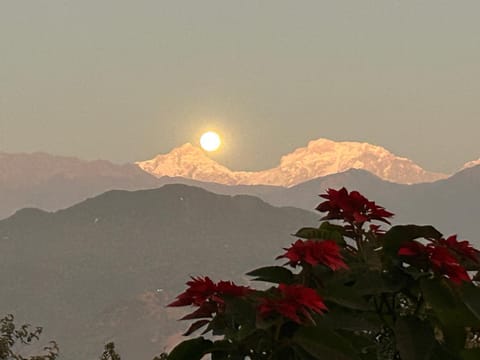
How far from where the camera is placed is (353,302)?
3895 millimetres

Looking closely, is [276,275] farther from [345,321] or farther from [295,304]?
[295,304]

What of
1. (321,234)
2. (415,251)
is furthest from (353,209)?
(415,251)

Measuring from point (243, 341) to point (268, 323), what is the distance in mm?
259

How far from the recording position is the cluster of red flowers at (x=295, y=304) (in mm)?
3602

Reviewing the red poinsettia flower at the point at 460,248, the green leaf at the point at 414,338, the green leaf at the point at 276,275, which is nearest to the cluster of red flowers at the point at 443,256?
the red poinsettia flower at the point at 460,248

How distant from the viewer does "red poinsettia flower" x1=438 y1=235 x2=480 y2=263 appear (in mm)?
4246

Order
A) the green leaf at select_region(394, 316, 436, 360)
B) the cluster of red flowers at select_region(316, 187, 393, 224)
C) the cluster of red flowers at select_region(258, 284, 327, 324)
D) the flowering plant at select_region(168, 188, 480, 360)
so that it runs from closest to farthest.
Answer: the cluster of red flowers at select_region(258, 284, 327, 324) → the flowering plant at select_region(168, 188, 480, 360) → the green leaf at select_region(394, 316, 436, 360) → the cluster of red flowers at select_region(316, 187, 393, 224)

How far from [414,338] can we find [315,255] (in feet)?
2.09

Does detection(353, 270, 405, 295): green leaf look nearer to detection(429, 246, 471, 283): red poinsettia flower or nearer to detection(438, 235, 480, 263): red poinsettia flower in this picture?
detection(429, 246, 471, 283): red poinsettia flower

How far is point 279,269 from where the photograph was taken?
13.8ft

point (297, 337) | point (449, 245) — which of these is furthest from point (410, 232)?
point (297, 337)

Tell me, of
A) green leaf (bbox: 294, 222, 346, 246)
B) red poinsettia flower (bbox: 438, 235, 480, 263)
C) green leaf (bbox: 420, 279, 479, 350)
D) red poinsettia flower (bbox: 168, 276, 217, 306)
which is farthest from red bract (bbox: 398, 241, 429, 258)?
red poinsettia flower (bbox: 168, 276, 217, 306)

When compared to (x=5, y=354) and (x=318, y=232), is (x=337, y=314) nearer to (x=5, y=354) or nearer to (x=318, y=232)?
(x=318, y=232)

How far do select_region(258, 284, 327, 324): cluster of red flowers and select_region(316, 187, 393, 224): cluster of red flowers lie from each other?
0.73 meters
